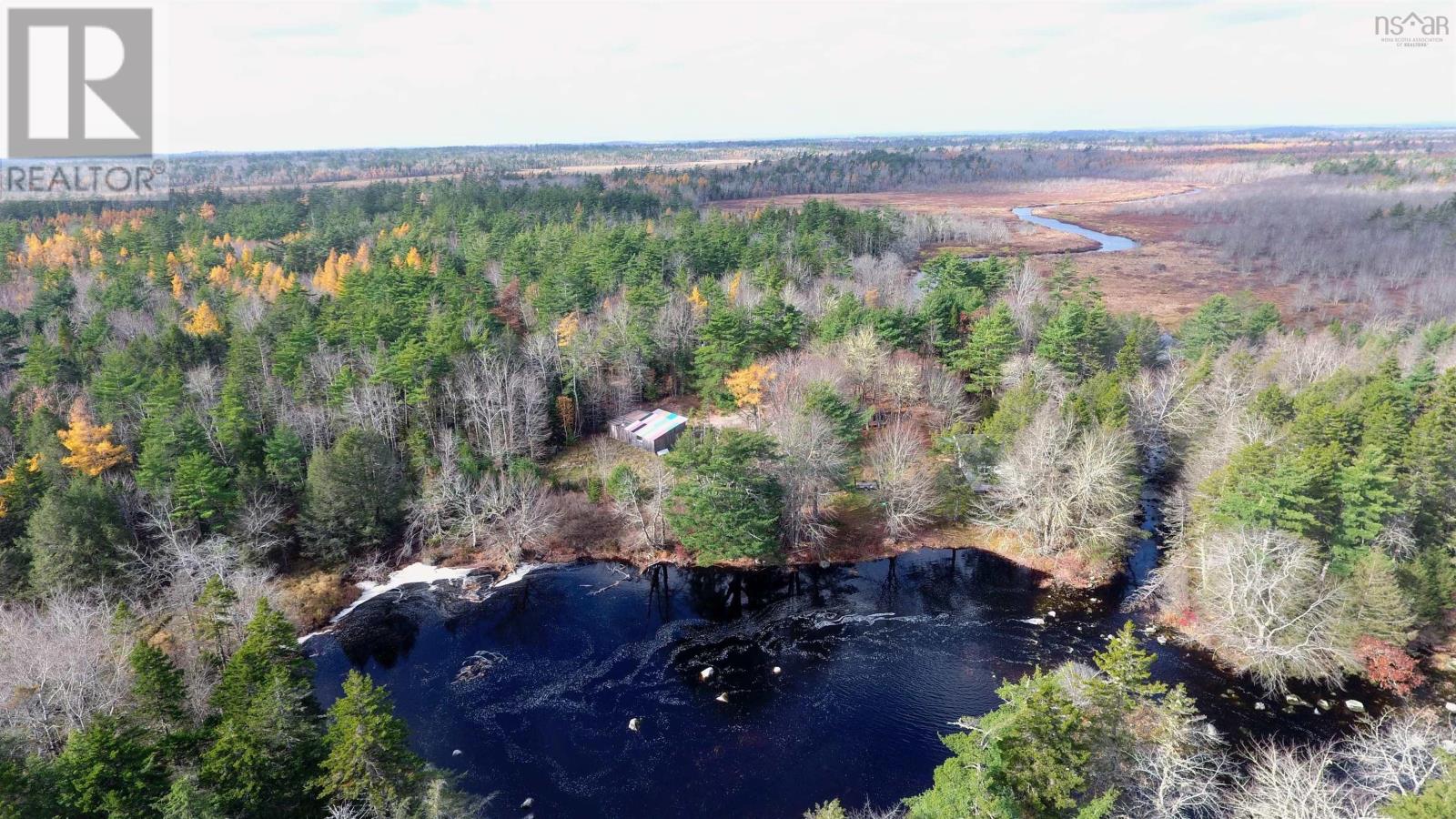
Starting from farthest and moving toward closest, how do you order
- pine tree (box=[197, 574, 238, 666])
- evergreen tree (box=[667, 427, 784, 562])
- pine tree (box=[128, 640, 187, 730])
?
evergreen tree (box=[667, 427, 784, 562]), pine tree (box=[197, 574, 238, 666]), pine tree (box=[128, 640, 187, 730])

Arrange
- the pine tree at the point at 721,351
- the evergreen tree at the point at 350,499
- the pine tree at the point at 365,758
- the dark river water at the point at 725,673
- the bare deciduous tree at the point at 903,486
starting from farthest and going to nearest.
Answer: the pine tree at the point at 721,351
the bare deciduous tree at the point at 903,486
the evergreen tree at the point at 350,499
the dark river water at the point at 725,673
the pine tree at the point at 365,758

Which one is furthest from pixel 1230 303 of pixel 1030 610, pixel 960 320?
pixel 1030 610

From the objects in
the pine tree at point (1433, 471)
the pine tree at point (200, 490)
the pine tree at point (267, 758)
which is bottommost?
the pine tree at point (267, 758)

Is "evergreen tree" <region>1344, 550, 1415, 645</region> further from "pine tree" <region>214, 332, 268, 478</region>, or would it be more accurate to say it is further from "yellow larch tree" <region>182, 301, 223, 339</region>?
"yellow larch tree" <region>182, 301, 223, 339</region>

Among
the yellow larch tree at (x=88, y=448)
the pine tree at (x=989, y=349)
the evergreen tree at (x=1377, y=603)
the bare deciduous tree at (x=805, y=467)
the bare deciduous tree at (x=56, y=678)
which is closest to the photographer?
the bare deciduous tree at (x=56, y=678)

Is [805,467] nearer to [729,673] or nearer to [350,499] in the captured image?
[729,673]

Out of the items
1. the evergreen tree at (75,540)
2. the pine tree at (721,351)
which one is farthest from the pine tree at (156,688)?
the pine tree at (721,351)

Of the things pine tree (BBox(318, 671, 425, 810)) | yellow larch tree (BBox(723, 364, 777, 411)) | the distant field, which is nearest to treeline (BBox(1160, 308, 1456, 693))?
yellow larch tree (BBox(723, 364, 777, 411))

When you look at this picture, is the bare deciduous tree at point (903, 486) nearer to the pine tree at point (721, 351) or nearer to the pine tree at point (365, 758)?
the pine tree at point (721, 351)
